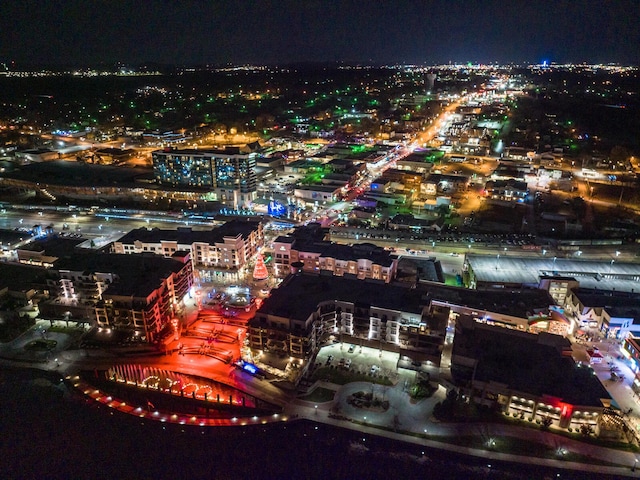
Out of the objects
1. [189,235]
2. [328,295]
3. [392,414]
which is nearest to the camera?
[392,414]

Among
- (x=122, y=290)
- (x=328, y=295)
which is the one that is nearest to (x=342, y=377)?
(x=328, y=295)

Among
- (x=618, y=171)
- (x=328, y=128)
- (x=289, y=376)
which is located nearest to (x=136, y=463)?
(x=289, y=376)

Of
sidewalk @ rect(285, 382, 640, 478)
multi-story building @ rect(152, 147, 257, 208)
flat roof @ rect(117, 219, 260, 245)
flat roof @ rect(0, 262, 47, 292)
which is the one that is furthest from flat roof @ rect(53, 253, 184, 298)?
multi-story building @ rect(152, 147, 257, 208)

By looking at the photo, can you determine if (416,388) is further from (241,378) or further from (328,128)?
(328,128)

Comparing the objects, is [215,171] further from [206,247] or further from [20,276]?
[20,276]

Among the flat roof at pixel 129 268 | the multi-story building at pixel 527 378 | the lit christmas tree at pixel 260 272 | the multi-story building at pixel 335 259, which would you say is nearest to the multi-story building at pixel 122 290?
the flat roof at pixel 129 268
